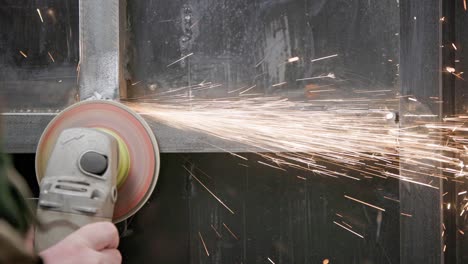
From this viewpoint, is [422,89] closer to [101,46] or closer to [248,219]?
[248,219]

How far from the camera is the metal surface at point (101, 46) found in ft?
6.27

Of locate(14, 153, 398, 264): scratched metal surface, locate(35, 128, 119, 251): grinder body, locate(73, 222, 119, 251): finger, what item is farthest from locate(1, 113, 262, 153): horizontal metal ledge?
locate(73, 222, 119, 251): finger

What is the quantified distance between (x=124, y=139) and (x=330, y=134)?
0.80 metres

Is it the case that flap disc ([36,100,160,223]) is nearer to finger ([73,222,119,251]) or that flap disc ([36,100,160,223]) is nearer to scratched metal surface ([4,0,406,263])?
scratched metal surface ([4,0,406,263])

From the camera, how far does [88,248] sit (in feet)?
4.63

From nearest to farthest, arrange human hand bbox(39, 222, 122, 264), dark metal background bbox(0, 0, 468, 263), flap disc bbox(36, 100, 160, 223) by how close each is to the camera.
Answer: human hand bbox(39, 222, 122, 264) → flap disc bbox(36, 100, 160, 223) → dark metal background bbox(0, 0, 468, 263)

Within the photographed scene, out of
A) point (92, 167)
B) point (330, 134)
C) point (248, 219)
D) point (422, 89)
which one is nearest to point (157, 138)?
point (92, 167)

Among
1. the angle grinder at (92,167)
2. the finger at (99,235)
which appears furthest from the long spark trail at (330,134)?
the finger at (99,235)

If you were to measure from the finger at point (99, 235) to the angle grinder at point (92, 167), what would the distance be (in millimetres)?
87

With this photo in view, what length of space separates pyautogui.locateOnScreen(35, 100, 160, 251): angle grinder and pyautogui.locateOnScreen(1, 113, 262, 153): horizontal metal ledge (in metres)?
0.06

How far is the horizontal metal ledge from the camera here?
1918mm

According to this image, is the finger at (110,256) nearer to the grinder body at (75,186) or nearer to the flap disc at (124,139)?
the grinder body at (75,186)

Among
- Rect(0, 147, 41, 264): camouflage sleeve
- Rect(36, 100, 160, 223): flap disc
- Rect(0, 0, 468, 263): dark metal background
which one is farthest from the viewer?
Rect(0, 0, 468, 263): dark metal background

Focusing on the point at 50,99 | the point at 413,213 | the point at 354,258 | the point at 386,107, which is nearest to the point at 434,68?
the point at 386,107
